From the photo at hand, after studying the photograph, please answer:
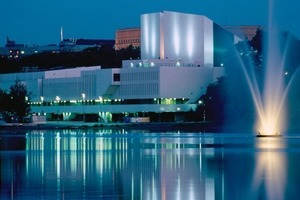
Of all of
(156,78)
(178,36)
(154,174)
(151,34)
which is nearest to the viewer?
(154,174)

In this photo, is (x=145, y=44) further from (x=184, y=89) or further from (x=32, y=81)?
(x=32, y=81)

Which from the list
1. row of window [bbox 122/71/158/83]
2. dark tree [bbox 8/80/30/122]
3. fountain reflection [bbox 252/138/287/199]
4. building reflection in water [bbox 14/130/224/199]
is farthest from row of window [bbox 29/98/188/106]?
fountain reflection [bbox 252/138/287/199]

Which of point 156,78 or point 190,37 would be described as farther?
point 190,37

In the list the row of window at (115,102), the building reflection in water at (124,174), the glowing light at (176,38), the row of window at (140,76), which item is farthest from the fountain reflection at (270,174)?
the glowing light at (176,38)

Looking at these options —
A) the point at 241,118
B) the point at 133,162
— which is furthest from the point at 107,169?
the point at 241,118

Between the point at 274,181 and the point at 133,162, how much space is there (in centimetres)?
1042

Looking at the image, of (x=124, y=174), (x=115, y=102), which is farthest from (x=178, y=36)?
(x=124, y=174)

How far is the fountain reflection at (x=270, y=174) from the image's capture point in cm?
2438

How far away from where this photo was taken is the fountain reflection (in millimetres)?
24378

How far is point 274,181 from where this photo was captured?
89.1 feet

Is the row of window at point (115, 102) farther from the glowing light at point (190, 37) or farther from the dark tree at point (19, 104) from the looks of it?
the dark tree at point (19, 104)

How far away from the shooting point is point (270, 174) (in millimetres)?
29516

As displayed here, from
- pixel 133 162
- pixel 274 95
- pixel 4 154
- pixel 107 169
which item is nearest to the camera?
pixel 107 169

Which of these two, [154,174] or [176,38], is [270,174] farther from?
[176,38]
